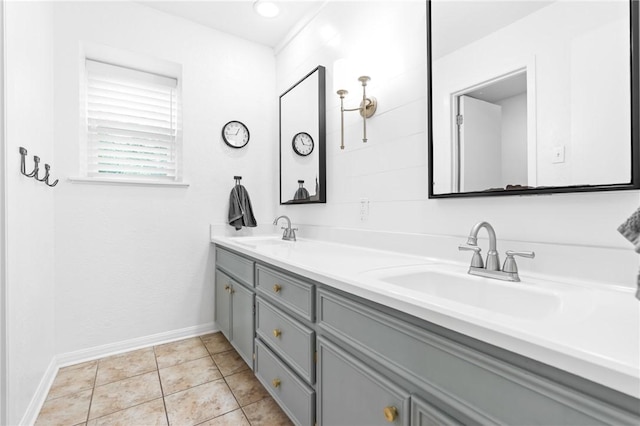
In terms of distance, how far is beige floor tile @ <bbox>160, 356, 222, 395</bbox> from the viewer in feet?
5.87

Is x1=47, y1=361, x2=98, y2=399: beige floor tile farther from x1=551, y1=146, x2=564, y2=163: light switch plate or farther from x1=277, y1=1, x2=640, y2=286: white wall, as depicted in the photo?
x1=551, y1=146, x2=564, y2=163: light switch plate

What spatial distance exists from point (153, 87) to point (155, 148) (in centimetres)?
50

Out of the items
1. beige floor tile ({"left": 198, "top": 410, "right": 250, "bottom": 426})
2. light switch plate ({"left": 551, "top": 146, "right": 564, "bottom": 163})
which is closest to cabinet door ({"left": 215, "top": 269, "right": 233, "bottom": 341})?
beige floor tile ({"left": 198, "top": 410, "right": 250, "bottom": 426})

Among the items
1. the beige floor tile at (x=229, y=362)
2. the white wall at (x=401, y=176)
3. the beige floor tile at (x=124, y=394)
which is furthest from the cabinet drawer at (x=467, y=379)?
the beige floor tile at (x=124, y=394)

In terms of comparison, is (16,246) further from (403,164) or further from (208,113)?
(403,164)

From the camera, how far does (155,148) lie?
2.48 meters

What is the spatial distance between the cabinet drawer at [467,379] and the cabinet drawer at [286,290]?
237 mm

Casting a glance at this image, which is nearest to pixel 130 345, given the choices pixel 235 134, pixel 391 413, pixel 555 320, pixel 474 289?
pixel 235 134

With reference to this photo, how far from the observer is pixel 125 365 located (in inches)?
80.0

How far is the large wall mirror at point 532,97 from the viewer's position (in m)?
0.88

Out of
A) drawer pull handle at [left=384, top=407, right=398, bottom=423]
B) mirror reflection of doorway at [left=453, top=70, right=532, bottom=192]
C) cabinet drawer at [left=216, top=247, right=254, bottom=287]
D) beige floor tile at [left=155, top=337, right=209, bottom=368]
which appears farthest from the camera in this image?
beige floor tile at [left=155, top=337, right=209, bottom=368]

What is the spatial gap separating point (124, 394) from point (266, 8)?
107 inches

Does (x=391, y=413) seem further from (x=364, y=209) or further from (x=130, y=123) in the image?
(x=130, y=123)

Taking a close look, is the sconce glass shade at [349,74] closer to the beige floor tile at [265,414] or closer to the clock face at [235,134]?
the clock face at [235,134]
